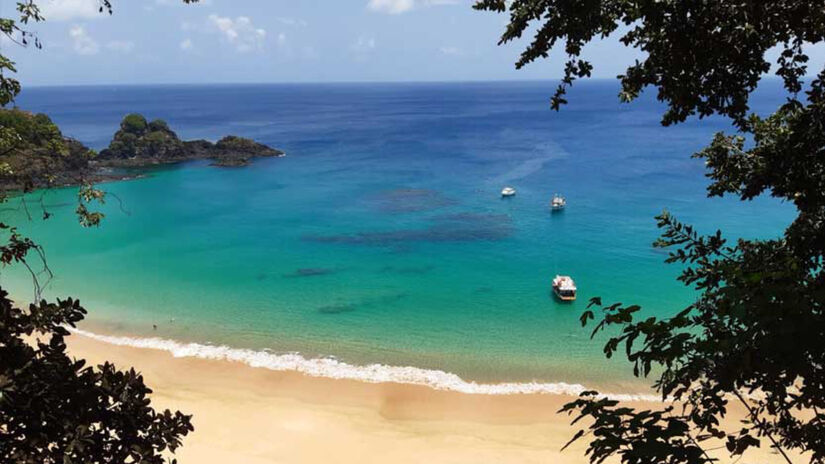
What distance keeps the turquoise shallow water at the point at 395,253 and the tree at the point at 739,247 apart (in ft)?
50.1

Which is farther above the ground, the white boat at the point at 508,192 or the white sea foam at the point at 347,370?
the white boat at the point at 508,192

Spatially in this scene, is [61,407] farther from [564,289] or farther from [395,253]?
[395,253]

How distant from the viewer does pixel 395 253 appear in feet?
121

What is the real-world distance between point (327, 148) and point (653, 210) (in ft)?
178

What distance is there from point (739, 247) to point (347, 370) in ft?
54.8

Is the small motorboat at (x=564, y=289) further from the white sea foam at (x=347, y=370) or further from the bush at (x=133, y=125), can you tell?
the bush at (x=133, y=125)

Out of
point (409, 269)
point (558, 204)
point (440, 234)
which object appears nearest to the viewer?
point (409, 269)

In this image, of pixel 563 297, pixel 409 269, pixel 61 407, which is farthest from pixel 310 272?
pixel 61 407

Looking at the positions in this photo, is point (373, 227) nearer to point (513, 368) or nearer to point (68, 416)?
point (513, 368)

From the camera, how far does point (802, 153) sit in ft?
22.2

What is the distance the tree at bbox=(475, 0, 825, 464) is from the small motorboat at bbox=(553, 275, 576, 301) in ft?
66.5

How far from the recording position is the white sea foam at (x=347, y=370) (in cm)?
2031

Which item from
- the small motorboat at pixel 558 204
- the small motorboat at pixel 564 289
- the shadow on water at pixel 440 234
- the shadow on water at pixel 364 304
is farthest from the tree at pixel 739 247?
the small motorboat at pixel 558 204

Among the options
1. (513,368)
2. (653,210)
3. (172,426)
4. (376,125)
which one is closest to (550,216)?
(653,210)
